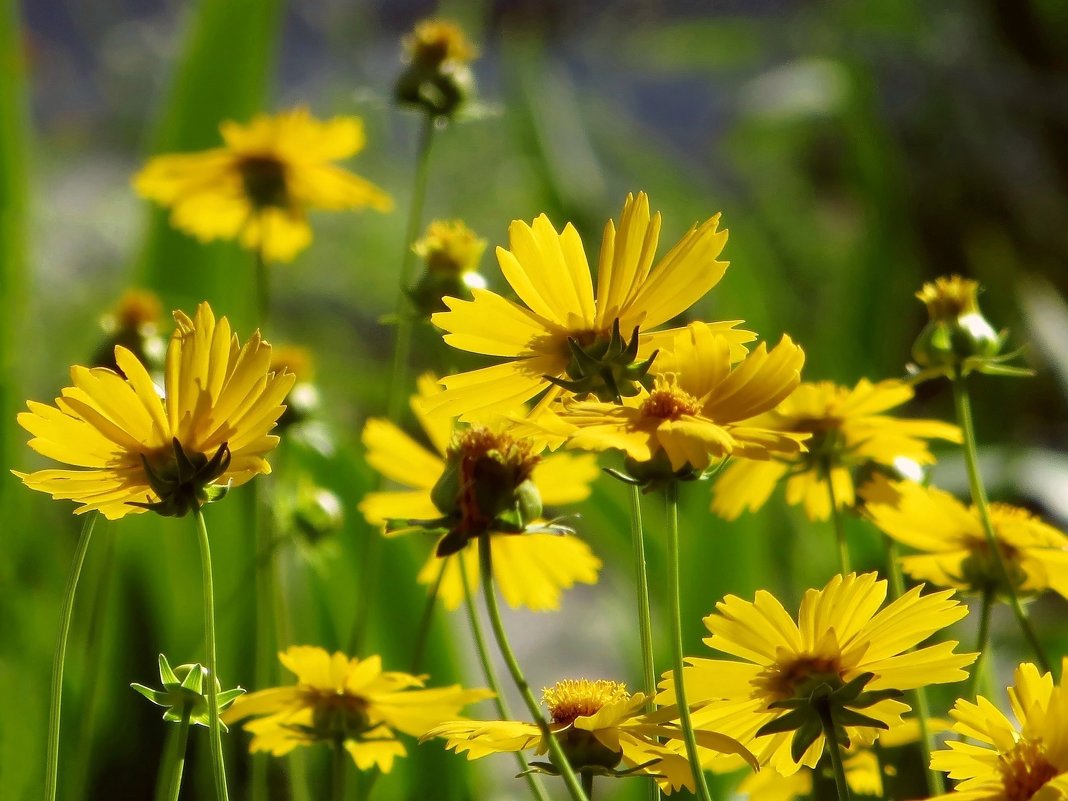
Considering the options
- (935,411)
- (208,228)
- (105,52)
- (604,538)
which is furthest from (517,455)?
(105,52)

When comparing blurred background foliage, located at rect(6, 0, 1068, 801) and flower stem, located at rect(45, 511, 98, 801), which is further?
blurred background foliage, located at rect(6, 0, 1068, 801)

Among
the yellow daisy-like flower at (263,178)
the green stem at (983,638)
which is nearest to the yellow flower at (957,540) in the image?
the green stem at (983,638)

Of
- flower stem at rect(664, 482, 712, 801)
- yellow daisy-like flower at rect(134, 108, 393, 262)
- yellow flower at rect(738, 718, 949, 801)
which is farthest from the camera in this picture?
yellow daisy-like flower at rect(134, 108, 393, 262)

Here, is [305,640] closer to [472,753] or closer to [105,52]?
[472,753]

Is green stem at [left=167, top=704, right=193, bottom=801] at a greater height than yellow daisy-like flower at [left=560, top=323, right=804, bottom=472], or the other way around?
yellow daisy-like flower at [left=560, top=323, right=804, bottom=472]

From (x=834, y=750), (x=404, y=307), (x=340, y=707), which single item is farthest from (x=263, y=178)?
(x=834, y=750)

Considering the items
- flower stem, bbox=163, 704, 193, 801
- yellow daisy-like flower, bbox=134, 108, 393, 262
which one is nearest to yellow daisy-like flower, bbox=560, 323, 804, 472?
flower stem, bbox=163, 704, 193, 801

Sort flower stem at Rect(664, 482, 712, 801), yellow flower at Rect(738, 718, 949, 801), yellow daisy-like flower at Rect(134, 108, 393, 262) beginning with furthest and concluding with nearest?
yellow daisy-like flower at Rect(134, 108, 393, 262)
yellow flower at Rect(738, 718, 949, 801)
flower stem at Rect(664, 482, 712, 801)

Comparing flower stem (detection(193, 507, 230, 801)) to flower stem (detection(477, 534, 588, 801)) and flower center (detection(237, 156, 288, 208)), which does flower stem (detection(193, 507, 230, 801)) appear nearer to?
flower stem (detection(477, 534, 588, 801))
